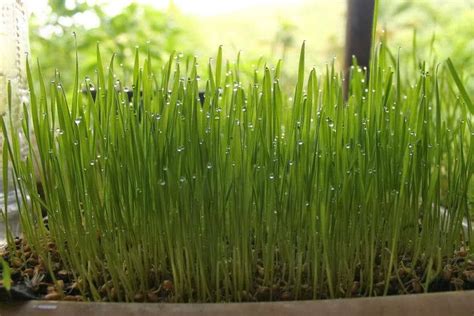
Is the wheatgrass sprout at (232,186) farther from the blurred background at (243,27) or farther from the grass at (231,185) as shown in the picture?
the blurred background at (243,27)

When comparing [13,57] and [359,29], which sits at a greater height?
[359,29]

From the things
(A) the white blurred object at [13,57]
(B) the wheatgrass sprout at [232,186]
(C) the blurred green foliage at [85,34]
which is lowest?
(B) the wheatgrass sprout at [232,186]

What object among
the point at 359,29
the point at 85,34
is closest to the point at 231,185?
the point at 359,29

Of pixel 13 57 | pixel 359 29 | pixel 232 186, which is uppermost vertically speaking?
pixel 359 29

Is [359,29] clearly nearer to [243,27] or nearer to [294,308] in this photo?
[243,27]

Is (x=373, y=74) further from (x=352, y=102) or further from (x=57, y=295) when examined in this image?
(x=57, y=295)

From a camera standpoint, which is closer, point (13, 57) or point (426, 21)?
point (13, 57)

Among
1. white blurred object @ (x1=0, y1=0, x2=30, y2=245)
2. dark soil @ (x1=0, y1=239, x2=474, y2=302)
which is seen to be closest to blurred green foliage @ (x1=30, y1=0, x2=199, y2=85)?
white blurred object @ (x1=0, y1=0, x2=30, y2=245)

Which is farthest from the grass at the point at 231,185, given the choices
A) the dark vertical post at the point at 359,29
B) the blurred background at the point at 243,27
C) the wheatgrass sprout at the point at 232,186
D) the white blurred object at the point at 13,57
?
the blurred background at the point at 243,27
